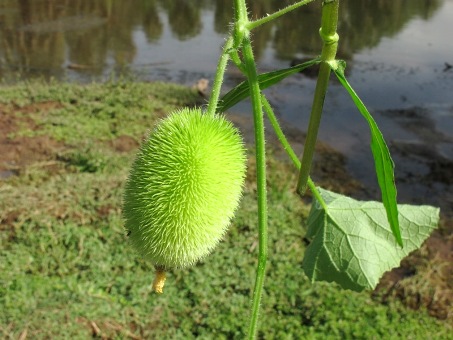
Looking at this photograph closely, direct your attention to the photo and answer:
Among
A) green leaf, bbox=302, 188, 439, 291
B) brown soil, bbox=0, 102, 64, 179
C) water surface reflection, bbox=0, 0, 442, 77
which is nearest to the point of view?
green leaf, bbox=302, 188, 439, 291

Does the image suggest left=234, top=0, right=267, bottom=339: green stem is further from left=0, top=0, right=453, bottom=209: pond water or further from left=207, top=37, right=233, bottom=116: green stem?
left=0, top=0, right=453, bottom=209: pond water

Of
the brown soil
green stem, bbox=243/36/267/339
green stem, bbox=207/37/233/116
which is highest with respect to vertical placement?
the brown soil

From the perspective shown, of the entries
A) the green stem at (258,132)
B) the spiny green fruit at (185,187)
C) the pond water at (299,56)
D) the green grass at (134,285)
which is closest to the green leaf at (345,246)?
the spiny green fruit at (185,187)

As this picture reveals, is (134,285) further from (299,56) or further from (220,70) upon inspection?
(299,56)

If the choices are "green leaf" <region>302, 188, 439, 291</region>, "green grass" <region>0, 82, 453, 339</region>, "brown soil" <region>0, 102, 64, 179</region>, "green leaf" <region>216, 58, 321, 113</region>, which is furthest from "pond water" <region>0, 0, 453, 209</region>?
"green leaf" <region>216, 58, 321, 113</region>

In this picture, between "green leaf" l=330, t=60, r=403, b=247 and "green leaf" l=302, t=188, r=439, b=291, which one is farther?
"green leaf" l=302, t=188, r=439, b=291

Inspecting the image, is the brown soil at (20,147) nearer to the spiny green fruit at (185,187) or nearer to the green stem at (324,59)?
the spiny green fruit at (185,187)

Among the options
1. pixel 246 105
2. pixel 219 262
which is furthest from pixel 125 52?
pixel 219 262
